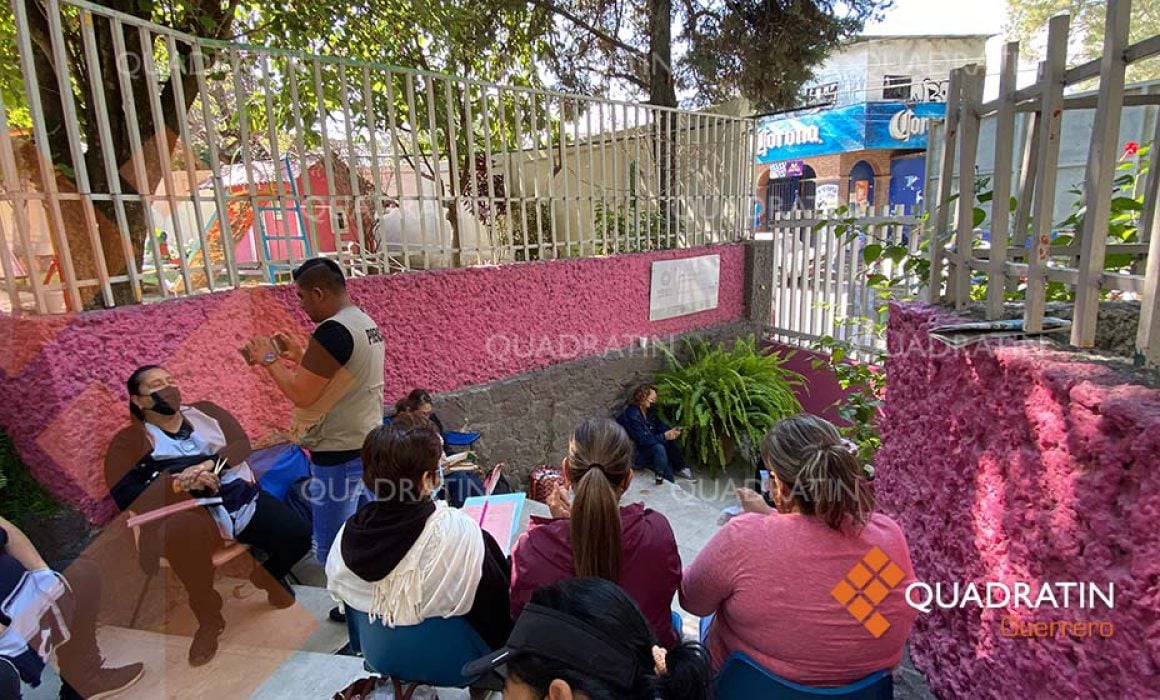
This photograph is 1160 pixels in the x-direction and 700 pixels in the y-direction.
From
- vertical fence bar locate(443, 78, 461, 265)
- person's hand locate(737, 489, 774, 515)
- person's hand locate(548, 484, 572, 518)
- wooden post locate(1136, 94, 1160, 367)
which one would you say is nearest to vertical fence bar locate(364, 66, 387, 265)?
vertical fence bar locate(443, 78, 461, 265)

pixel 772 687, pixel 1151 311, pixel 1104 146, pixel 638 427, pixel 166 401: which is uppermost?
pixel 1104 146

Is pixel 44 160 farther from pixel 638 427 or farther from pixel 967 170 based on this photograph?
pixel 638 427

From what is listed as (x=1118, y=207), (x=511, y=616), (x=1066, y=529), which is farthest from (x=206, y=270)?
(x=1118, y=207)

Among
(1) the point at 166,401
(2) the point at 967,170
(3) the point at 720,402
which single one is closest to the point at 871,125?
(3) the point at 720,402

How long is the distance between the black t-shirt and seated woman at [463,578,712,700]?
5.54ft

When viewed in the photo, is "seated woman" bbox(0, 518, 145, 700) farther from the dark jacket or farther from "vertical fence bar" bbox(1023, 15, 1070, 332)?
the dark jacket

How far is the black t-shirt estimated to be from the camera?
2572 millimetres

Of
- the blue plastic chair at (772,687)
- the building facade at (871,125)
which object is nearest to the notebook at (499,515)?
the blue plastic chair at (772,687)

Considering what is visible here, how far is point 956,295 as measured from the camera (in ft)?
7.36

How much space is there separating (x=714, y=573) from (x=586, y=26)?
264 inches

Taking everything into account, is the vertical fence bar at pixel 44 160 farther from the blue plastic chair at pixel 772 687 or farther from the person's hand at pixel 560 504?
the blue plastic chair at pixel 772 687

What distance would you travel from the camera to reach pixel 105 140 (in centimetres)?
267

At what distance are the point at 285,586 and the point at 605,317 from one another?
3.53m

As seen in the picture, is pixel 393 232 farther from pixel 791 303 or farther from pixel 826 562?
pixel 791 303
